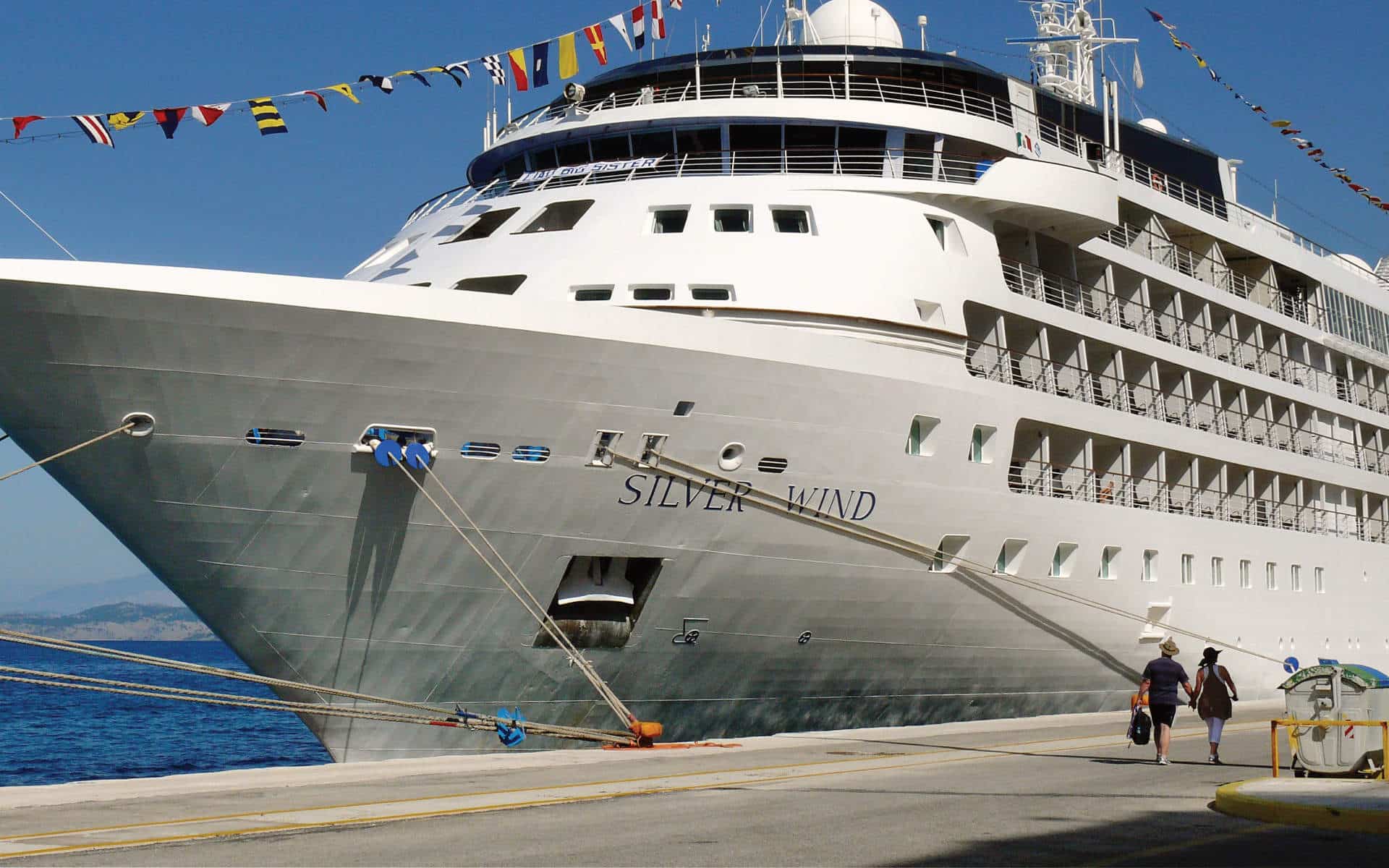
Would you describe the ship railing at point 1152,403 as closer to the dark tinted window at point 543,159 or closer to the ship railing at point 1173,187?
the ship railing at point 1173,187

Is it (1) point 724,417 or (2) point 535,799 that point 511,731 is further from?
(2) point 535,799

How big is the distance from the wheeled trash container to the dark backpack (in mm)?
2759

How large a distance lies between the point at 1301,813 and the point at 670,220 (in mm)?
11908

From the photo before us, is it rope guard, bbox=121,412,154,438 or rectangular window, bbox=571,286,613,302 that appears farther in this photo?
rectangular window, bbox=571,286,613,302

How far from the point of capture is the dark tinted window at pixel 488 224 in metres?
Answer: 20.5

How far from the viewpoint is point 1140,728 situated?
14805mm

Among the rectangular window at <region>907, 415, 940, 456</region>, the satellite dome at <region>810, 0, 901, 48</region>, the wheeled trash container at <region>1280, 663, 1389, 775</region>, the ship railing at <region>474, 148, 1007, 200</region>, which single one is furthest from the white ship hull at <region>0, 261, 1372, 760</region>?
the satellite dome at <region>810, 0, 901, 48</region>

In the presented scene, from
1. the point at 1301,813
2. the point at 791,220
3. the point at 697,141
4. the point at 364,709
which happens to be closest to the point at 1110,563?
the point at 791,220

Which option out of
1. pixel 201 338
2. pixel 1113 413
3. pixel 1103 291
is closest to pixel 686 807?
pixel 201 338

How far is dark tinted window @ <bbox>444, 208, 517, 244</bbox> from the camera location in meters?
20.5

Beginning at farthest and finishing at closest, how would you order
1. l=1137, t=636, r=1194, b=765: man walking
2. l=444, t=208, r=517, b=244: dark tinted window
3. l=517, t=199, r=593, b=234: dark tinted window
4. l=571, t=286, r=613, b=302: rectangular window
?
l=444, t=208, r=517, b=244: dark tinted window
l=517, t=199, r=593, b=234: dark tinted window
l=571, t=286, r=613, b=302: rectangular window
l=1137, t=636, r=1194, b=765: man walking

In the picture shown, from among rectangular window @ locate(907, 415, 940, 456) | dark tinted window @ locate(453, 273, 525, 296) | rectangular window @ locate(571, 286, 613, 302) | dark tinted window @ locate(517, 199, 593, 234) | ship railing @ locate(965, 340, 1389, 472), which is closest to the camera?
rectangular window @ locate(571, 286, 613, 302)

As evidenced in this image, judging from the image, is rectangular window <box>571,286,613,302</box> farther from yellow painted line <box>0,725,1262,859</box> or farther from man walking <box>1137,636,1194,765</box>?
man walking <box>1137,636,1194,765</box>

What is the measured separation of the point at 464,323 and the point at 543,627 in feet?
11.8
